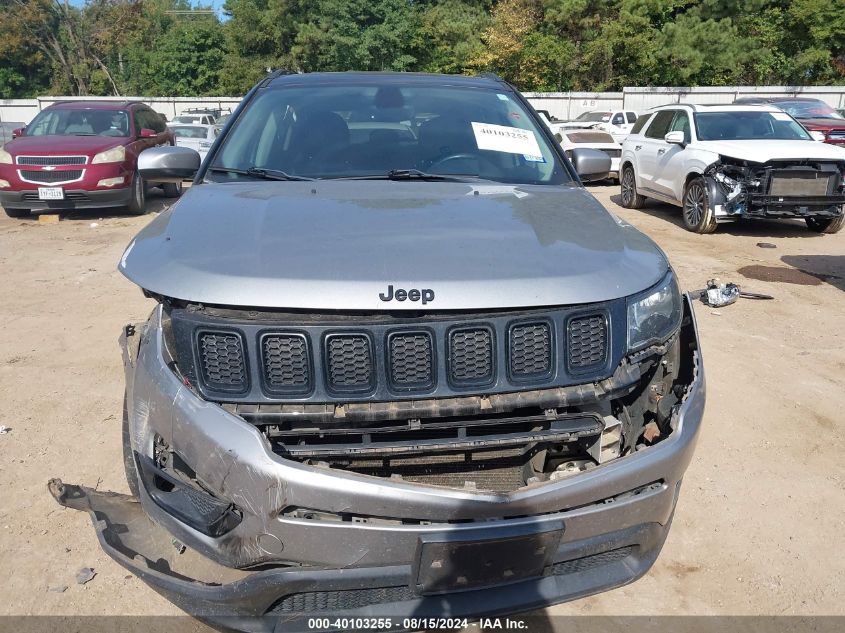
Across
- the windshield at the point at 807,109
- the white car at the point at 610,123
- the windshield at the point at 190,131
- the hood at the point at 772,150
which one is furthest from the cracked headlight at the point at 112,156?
the windshield at the point at 807,109

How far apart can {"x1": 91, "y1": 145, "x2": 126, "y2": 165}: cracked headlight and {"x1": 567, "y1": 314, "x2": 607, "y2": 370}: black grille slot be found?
1034cm

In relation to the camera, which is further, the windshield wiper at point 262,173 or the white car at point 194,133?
the white car at point 194,133

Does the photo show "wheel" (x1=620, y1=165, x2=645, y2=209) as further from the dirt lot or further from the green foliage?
the green foliage

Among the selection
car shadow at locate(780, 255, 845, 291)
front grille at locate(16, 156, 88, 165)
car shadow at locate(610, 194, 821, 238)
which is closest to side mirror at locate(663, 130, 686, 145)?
car shadow at locate(610, 194, 821, 238)

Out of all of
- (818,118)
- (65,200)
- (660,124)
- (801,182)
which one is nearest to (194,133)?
(65,200)

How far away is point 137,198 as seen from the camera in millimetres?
11234

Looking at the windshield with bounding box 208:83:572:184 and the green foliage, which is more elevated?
the green foliage

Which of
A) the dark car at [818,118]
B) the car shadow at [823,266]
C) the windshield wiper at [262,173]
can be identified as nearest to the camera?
the windshield wiper at [262,173]

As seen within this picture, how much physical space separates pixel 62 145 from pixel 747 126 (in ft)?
33.5

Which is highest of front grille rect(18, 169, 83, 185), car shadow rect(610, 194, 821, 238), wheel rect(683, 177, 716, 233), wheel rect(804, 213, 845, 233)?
front grille rect(18, 169, 83, 185)

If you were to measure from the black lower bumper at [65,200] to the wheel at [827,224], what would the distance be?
1033 centimetres

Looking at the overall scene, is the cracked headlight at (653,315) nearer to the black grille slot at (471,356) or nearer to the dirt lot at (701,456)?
the black grille slot at (471,356)

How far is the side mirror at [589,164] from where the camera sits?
3.66 m

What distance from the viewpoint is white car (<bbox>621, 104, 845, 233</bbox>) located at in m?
8.94
